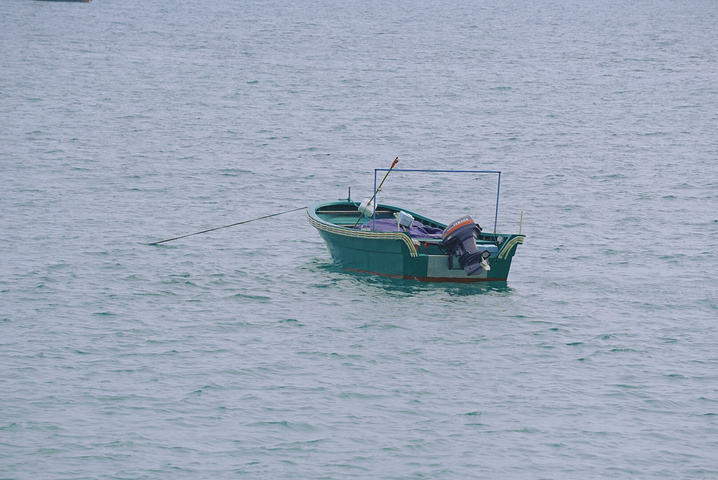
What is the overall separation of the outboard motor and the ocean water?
1.13m

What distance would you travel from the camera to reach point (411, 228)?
3117 cm

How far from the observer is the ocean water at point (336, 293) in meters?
21.0

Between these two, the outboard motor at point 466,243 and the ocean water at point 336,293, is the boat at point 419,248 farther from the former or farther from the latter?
the ocean water at point 336,293

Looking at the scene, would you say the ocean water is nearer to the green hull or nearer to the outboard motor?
the green hull

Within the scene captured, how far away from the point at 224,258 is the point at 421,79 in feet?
160

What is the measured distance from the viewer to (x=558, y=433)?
21547mm

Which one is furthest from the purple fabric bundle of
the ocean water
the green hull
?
the ocean water

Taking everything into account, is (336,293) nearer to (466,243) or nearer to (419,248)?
(419,248)

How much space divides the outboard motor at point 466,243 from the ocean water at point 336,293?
44.5 inches

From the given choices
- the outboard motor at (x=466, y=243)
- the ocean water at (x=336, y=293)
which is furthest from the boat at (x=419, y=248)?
the ocean water at (x=336, y=293)

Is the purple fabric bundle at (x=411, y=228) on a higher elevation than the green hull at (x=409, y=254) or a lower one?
higher

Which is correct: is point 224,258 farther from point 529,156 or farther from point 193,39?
point 193,39

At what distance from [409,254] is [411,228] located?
196 centimetres

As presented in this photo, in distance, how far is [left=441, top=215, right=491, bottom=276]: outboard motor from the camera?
28.5 m
